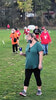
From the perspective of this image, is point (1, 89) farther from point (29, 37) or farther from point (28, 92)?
point (29, 37)

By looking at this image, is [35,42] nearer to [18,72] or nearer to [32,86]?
[32,86]

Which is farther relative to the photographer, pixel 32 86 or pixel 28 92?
pixel 32 86

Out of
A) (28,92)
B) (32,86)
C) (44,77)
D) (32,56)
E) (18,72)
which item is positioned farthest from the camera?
(18,72)

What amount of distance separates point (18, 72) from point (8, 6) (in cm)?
5962

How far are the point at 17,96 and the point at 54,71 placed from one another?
380 cm

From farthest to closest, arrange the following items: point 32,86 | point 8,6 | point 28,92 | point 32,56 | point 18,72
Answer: point 8,6 → point 18,72 → point 32,86 → point 28,92 → point 32,56

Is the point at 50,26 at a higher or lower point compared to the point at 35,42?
lower

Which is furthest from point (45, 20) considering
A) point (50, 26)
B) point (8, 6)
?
point (8, 6)

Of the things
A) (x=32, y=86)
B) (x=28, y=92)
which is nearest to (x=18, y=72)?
(x=32, y=86)

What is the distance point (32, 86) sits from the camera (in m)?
8.65

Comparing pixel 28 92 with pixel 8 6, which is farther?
pixel 8 6

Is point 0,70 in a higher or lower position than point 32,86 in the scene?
lower

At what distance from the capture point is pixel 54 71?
436 inches

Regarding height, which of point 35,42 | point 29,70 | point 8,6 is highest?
point 35,42
